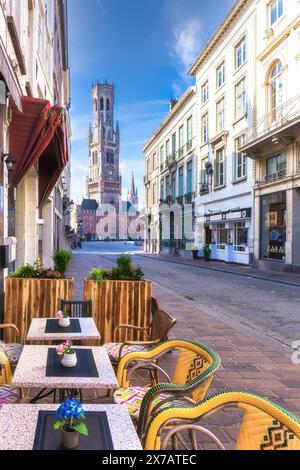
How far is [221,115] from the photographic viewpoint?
1208 inches

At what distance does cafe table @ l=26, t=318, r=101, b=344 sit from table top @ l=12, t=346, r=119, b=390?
2.08 ft

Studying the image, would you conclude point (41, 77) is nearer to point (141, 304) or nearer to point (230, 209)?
point (141, 304)

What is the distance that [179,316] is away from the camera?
9.23 metres

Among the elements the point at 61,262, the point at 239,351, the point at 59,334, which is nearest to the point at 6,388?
the point at 59,334

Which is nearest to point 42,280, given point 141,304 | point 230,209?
point 141,304

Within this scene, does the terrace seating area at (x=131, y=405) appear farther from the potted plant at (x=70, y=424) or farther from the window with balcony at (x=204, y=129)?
the window with balcony at (x=204, y=129)

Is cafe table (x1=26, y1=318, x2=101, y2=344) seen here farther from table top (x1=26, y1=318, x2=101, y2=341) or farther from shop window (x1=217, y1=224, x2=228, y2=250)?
shop window (x1=217, y1=224, x2=228, y2=250)

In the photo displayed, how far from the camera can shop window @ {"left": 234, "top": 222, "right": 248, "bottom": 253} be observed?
26.6 meters

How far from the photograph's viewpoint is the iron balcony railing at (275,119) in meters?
19.7

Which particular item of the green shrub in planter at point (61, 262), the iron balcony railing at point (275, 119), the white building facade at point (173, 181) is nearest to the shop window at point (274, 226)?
the iron balcony railing at point (275, 119)

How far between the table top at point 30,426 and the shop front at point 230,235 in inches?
938

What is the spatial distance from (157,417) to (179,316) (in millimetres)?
6858

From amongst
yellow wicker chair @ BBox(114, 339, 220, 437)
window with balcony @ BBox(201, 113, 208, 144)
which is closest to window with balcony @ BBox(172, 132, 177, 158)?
window with balcony @ BBox(201, 113, 208, 144)
